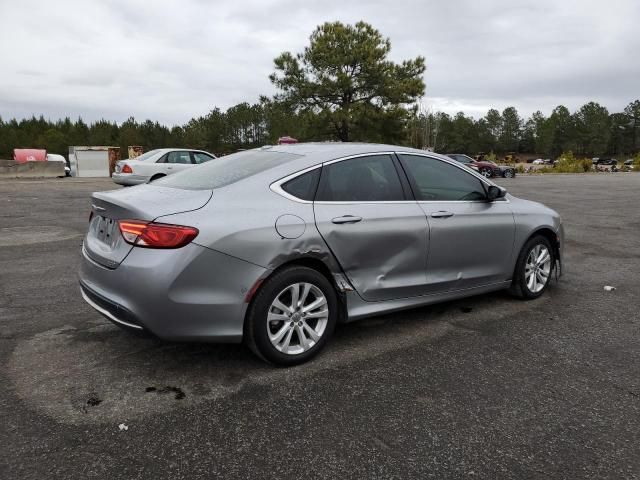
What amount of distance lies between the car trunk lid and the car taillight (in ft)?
0.20

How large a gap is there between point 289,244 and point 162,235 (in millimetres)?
763

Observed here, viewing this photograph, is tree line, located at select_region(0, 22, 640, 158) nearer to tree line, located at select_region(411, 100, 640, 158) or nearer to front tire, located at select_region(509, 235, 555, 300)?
tree line, located at select_region(411, 100, 640, 158)

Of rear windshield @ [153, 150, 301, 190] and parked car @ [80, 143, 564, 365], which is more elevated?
rear windshield @ [153, 150, 301, 190]

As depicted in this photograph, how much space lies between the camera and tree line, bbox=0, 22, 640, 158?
132 ft

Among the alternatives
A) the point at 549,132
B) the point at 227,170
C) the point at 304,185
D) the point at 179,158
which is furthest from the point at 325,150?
the point at 549,132

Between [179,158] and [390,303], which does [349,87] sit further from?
[390,303]

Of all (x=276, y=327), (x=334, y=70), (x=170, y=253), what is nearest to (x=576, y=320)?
(x=276, y=327)

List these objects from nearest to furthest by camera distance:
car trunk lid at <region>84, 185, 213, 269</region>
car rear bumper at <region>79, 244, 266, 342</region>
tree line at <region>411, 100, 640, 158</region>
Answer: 1. car rear bumper at <region>79, 244, 266, 342</region>
2. car trunk lid at <region>84, 185, 213, 269</region>
3. tree line at <region>411, 100, 640, 158</region>

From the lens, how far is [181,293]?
9.61 ft

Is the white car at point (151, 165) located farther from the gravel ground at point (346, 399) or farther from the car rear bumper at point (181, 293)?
the car rear bumper at point (181, 293)

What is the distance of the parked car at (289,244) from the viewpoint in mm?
2963

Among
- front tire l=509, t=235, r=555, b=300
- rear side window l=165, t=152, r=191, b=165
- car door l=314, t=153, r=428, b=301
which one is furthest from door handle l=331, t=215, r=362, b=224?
rear side window l=165, t=152, r=191, b=165

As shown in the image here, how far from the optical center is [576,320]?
14.3ft

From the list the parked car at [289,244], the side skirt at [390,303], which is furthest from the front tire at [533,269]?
the side skirt at [390,303]
